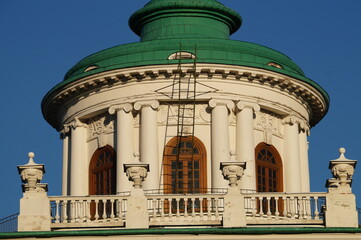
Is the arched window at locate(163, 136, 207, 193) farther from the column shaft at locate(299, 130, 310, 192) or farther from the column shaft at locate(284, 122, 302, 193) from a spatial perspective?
the column shaft at locate(299, 130, 310, 192)

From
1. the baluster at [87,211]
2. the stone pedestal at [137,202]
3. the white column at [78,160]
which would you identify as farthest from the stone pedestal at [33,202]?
the white column at [78,160]

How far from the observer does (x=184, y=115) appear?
182 feet

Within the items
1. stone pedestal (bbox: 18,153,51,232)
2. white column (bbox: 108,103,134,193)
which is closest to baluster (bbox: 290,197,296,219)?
white column (bbox: 108,103,134,193)

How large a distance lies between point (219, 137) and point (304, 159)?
167 inches

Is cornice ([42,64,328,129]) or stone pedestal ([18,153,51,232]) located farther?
cornice ([42,64,328,129])

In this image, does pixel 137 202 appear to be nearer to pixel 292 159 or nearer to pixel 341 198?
pixel 341 198

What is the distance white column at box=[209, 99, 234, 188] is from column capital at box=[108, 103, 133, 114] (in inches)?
108

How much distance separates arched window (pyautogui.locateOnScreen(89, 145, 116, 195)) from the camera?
55.6 m

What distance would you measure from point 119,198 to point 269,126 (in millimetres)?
8888

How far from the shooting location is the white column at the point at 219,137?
2130 inches

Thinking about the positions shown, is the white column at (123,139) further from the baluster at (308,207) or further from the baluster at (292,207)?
the baluster at (308,207)

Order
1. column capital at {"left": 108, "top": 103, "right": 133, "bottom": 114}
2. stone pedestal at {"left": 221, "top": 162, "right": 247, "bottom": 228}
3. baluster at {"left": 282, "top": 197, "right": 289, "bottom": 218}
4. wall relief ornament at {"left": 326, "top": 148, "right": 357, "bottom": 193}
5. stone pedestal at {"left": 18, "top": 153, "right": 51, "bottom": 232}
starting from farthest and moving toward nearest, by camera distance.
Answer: column capital at {"left": 108, "top": 103, "right": 133, "bottom": 114}
baluster at {"left": 282, "top": 197, "right": 289, "bottom": 218}
stone pedestal at {"left": 18, "top": 153, "right": 51, "bottom": 232}
wall relief ornament at {"left": 326, "top": 148, "right": 357, "bottom": 193}
stone pedestal at {"left": 221, "top": 162, "right": 247, "bottom": 228}

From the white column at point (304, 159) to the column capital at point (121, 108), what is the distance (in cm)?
629

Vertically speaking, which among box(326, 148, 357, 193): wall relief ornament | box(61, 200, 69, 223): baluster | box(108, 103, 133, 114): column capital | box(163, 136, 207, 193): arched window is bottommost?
box(61, 200, 69, 223): baluster
